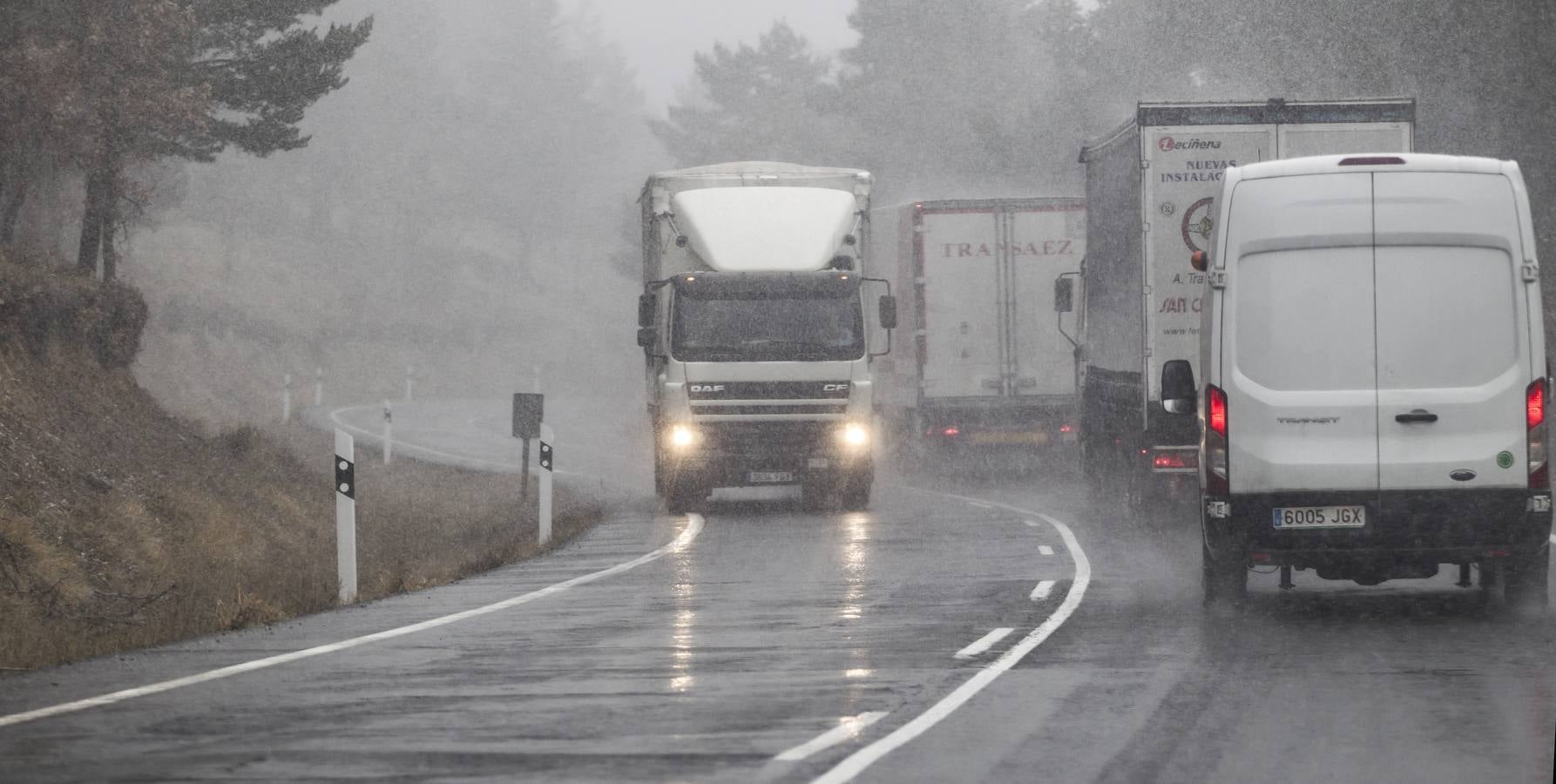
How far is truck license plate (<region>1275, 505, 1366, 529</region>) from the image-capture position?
41.9 feet

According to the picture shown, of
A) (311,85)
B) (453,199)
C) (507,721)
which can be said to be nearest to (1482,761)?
(507,721)

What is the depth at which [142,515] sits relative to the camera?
20891 millimetres

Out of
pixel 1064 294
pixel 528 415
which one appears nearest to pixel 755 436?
pixel 528 415

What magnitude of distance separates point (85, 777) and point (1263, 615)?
7.98m

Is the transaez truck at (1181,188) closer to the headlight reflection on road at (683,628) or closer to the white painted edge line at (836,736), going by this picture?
the headlight reflection on road at (683,628)

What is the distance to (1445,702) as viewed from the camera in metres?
9.63

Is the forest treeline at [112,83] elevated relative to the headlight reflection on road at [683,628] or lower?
elevated

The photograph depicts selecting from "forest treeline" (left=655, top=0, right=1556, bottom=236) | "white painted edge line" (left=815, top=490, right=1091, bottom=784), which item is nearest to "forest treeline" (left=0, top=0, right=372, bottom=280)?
"white painted edge line" (left=815, top=490, right=1091, bottom=784)

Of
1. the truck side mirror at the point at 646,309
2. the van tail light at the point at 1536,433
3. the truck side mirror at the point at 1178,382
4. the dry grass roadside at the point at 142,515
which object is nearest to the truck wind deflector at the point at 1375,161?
the van tail light at the point at 1536,433

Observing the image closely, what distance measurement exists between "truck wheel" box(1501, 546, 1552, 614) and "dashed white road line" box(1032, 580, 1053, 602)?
10.2 feet

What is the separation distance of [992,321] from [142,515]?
1393cm

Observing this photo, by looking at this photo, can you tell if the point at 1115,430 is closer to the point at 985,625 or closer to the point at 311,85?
the point at 985,625

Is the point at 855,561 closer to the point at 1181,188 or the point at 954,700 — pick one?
the point at 1181,188

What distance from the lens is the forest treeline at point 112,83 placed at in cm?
2506
